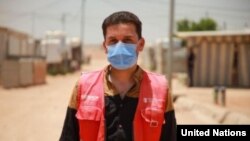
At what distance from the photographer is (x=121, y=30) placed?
7.56 feet

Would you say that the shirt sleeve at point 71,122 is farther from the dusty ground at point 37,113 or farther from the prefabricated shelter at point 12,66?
the prefabricated shelter at point 12,66

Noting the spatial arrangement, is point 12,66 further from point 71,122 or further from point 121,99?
point 121,99

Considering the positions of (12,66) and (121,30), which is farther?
(12,66)

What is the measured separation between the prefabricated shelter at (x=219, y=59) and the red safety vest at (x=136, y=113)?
1618 cm

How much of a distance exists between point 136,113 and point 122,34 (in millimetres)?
→ 410

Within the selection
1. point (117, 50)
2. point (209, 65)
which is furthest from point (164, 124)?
point (209, 65)

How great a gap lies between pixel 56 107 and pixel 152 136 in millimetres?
9782

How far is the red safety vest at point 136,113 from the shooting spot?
2.22 meters

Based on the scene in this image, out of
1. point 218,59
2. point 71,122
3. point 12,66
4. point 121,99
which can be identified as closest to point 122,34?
point 121,99

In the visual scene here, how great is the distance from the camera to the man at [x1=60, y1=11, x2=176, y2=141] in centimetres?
222

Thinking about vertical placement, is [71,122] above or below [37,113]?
above

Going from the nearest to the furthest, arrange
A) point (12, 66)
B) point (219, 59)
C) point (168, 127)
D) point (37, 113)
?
point (168, 127), point (37, 113), point (12, 66), point (219, 59)

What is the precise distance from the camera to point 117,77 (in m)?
2.35

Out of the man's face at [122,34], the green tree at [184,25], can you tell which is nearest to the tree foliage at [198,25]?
the green tree at [184,25]
